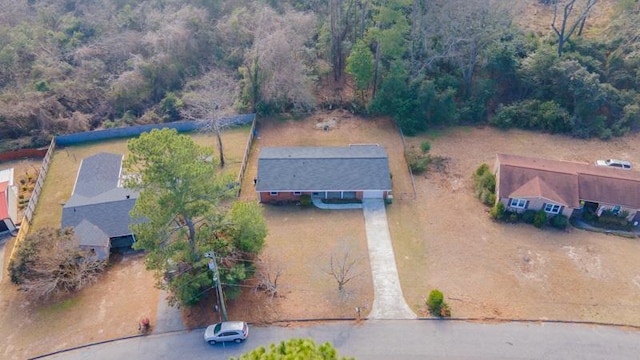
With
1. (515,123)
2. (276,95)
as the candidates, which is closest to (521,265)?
(515,123)

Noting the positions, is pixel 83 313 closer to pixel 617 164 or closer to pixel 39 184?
pixel 39 184

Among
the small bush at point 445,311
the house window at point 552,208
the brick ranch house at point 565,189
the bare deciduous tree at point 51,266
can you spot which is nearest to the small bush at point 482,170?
the brick ranch house at point 565,189

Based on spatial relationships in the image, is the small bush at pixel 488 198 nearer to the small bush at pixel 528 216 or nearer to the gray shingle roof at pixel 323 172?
the small bush at pixel 528 216

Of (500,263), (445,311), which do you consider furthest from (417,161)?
(445,311)

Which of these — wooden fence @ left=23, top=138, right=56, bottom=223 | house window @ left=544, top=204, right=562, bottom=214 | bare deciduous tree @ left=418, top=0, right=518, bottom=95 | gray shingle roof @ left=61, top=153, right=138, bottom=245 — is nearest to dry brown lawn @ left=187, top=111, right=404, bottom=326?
gray shingle roof @ left=61, top=153, right=138, bottom=245

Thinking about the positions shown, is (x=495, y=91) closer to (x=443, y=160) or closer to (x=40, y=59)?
(x=443, y=160)

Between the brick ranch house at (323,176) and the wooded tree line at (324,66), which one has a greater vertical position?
the wooded tree line at (324,66)
